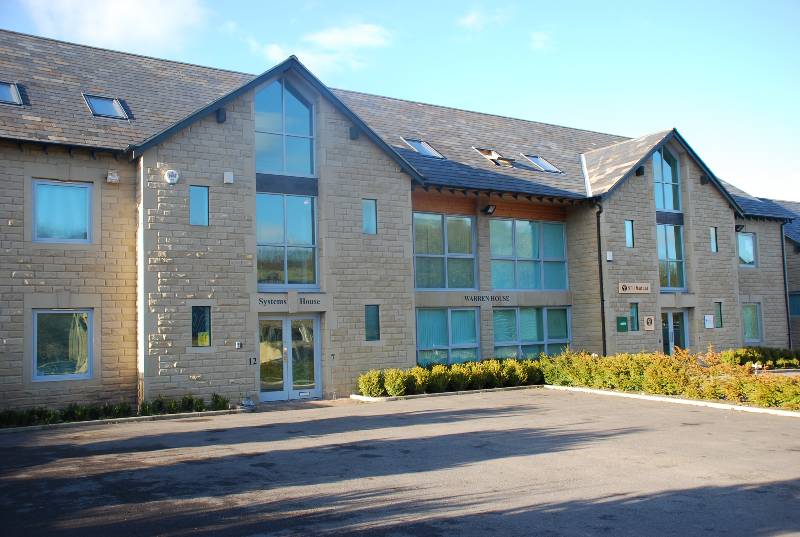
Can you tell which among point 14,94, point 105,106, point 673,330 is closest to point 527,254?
point 673,330

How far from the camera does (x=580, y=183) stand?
920 inches

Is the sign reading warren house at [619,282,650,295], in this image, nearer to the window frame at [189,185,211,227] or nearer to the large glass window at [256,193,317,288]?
the large glass window at [256,193,317,288]

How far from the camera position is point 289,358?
17.2m

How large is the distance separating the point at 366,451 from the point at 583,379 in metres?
9.44

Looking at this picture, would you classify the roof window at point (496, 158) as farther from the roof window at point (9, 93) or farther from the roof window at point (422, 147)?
the roof window at point (9, 93)

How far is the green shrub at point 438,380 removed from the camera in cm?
1766

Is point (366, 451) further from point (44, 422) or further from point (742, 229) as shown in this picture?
point (742, 229)

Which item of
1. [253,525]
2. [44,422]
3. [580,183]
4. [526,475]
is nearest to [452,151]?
[580,183]

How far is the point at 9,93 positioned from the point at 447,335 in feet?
39.6

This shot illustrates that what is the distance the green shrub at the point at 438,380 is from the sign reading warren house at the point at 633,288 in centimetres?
721

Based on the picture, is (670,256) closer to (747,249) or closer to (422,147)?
(747,249)

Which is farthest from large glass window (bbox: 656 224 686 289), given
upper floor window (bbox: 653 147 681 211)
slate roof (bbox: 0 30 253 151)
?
slate roof (bbox: 0 30 253 151)

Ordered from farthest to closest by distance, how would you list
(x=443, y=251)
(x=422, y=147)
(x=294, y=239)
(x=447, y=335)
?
1. (x=422, y=147)
2. (x=443, y=251)
3. (x=447, y=335)
4. (x=294, y=239)

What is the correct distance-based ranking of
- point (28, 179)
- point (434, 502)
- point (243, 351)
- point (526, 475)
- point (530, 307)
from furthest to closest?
point (530, 307)
point (243, 351)
point (28, 179)
point (526, 475)
point (434, 502)
